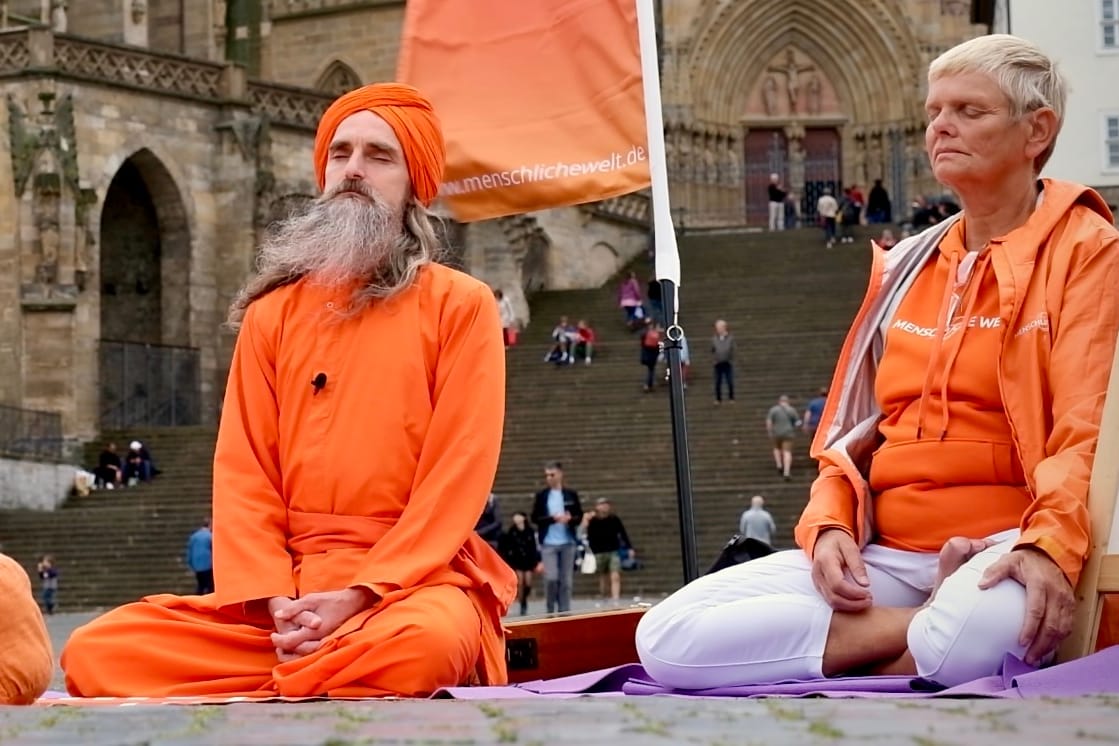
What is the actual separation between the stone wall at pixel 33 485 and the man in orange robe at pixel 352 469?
2316 cm

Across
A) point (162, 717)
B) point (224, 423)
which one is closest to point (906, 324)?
point (224, 423)

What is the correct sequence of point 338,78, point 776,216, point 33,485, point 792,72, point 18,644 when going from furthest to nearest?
point 792,72 → point 338,78 → point 776,216 → point 33,485 → point 18,644

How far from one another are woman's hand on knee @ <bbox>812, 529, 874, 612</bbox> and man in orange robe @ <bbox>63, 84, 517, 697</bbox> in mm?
936

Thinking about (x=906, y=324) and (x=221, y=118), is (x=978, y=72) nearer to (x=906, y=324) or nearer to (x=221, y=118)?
(x=906, y=324)

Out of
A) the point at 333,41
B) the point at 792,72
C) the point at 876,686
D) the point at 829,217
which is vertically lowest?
the point at 876,686

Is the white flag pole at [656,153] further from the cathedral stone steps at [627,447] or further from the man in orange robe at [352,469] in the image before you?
the cathedral stone steps at [627,447]

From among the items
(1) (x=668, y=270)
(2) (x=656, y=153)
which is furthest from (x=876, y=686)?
(2) (x=656, y=153)

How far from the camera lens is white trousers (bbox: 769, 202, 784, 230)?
4134 centimetres

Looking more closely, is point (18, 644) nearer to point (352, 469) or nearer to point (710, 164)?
point (352, 469)

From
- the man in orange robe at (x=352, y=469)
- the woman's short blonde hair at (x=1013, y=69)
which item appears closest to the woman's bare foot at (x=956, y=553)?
the woman's short blonde hair at (x=1013, y=69)

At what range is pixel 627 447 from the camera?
27.1 meters

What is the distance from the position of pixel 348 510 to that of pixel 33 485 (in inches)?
950

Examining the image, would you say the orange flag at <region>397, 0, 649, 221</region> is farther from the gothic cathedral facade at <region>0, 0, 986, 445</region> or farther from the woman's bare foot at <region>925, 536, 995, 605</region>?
the gothic cathedral facade at <region>0, 0, 986, 445</region>

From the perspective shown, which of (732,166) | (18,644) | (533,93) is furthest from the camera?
(732,166)
